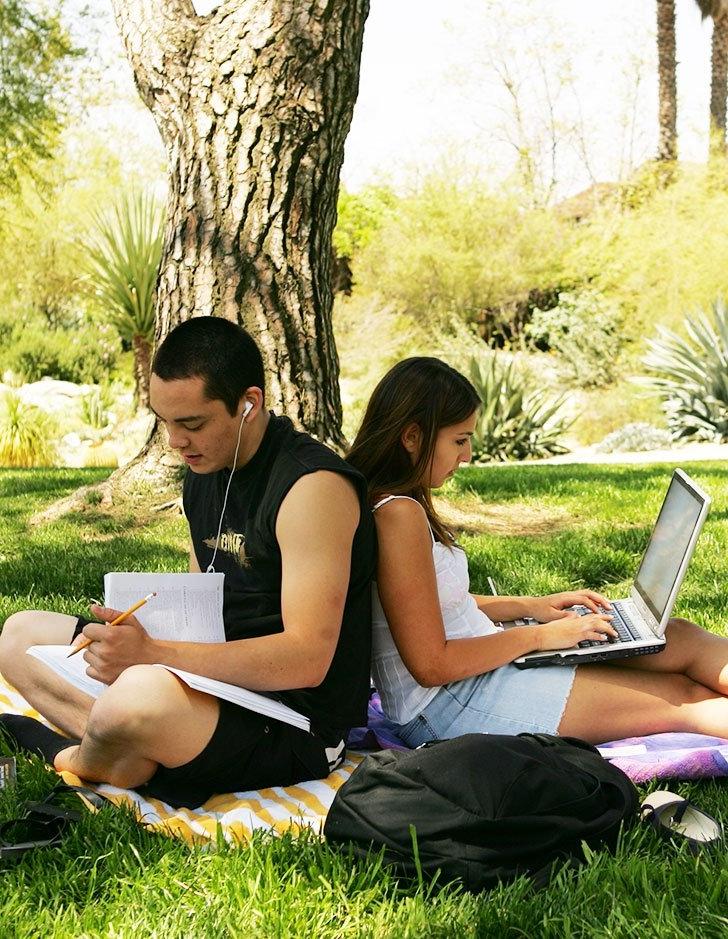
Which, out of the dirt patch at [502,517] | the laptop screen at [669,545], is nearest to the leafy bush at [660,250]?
the dirt patch at [502,517]

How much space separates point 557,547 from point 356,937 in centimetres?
416

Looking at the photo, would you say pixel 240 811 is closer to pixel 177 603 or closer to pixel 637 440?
pixel 177 603

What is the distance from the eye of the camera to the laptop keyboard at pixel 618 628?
334cm

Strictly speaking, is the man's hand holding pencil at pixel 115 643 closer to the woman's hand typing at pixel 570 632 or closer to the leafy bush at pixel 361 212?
the woman's hand typing at pixel 570 632

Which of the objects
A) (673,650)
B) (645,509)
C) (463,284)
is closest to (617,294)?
(463,284)

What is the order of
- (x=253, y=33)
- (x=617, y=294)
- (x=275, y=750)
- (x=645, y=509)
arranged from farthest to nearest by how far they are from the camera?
(x=617, y=294), (x=645, y=509), (x=253, y=33), (x=275, y=750)

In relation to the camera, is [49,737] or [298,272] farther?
[298,272]

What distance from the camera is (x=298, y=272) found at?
6965 millimetres

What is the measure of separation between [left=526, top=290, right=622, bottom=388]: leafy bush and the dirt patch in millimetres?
14410

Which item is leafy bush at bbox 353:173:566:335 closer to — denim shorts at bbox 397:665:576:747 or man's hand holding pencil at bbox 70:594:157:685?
denim shorts at bbox 397:665:576:747

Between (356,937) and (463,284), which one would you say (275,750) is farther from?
(463,284)

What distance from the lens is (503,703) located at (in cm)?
326

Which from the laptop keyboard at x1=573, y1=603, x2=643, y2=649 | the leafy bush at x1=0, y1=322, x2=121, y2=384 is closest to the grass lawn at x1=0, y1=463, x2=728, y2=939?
Answer: the laptop keyboard at x1=573, y1=603, x2=643, y2=649

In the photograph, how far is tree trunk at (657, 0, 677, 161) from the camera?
1023 inches
